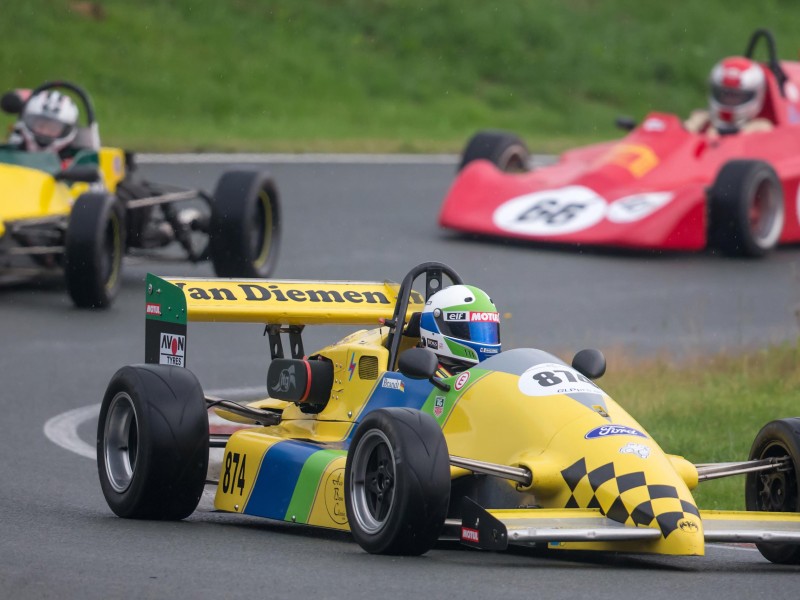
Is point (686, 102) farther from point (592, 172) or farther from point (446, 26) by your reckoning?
point (592, 172)

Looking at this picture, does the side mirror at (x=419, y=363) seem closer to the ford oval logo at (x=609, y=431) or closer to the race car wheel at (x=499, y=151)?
the ford oval logo at (x=609, y=431)

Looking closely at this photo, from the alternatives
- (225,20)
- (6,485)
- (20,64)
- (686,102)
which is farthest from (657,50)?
(6,485)

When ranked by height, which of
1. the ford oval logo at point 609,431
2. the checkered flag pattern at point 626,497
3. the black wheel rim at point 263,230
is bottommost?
the checkered flag pattern at point 626,497

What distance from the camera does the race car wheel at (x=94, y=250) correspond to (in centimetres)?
1556

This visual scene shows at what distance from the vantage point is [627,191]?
19547 millimetres

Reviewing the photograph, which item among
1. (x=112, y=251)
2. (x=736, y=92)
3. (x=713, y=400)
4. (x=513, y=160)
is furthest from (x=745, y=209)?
(x=112, y=251)

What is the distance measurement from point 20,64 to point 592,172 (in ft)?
45.7

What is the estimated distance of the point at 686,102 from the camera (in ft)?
117

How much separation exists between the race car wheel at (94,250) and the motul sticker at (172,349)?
595 cm

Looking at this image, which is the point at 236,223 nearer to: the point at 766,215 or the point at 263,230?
the point at 263,230

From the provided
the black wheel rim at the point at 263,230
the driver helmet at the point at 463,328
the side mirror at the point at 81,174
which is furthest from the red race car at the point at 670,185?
the driver helmet at the point at 463,328

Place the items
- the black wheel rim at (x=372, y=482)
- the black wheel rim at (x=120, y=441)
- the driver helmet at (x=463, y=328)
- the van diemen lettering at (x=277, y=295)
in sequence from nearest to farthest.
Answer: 1. the black wheel rim at (x=372, y=482)
2. the driver helmet at (x=463, y=328)
3. the black wheel rim at (x=120, y=441)
4. the van diemen lettering at (x=277, y=295)

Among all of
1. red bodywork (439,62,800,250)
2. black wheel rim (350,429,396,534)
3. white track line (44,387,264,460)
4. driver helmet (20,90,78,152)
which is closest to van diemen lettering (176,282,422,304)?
white track line (44,387,264,460)

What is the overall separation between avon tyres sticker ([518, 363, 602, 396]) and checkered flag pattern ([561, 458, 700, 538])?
0.50 m
